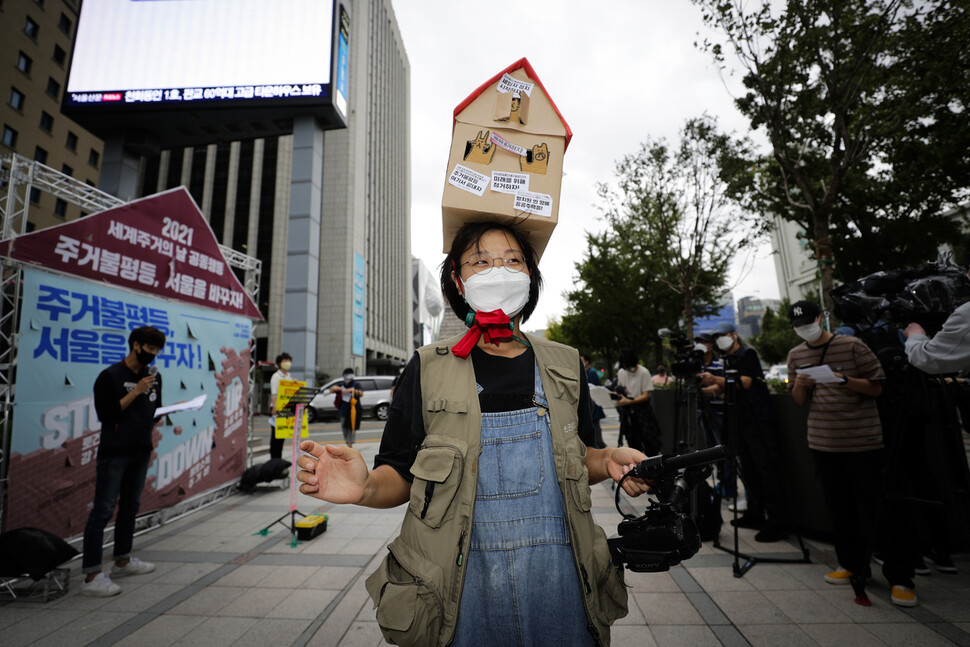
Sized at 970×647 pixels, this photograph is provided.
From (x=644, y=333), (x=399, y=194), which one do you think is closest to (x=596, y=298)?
(x=644, y=333)

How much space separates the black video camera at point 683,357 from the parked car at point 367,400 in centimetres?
1416

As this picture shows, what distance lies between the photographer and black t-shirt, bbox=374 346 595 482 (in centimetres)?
141

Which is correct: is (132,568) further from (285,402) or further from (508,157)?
(508,157)

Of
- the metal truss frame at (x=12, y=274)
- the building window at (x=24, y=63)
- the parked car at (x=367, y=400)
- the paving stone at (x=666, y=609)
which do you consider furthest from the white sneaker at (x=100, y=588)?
the building window at (x=24, y=63)

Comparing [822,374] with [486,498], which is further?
[822,374]

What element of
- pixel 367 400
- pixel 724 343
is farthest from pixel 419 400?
pixel 367 400

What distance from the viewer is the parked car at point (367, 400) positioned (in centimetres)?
1730

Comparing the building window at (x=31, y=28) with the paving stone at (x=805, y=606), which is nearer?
the paving stone at (x=805, y=606)

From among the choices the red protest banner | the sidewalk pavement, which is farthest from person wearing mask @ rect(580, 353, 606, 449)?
the red protest banner

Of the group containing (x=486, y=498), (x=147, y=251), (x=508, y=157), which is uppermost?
(x=147, y=251)

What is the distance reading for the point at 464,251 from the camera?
164 centimetres

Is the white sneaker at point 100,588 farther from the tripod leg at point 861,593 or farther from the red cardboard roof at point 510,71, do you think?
the tripod leg at point 861,593

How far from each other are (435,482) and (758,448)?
13.6ft

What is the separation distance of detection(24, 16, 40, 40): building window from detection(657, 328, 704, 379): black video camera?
38.5m
